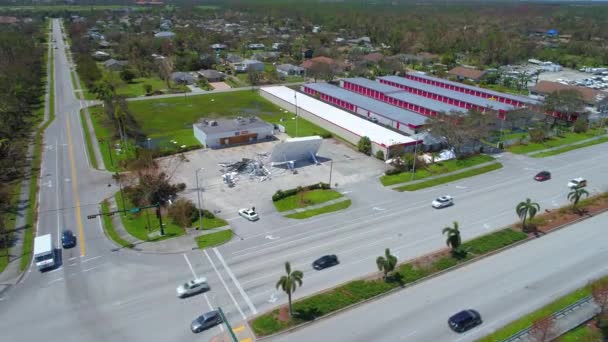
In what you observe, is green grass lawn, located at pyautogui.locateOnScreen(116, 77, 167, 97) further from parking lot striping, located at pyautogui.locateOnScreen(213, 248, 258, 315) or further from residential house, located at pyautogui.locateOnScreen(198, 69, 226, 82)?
parking lot striping, located at pyautogui.locateOnScreen(213, 248, 258, 315)

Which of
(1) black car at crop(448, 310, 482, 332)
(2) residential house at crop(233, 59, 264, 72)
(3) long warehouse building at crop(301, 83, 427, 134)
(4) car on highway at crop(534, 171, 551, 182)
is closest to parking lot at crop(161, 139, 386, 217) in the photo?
(3) long warehouse building at crop(301, 83, 427, 134)

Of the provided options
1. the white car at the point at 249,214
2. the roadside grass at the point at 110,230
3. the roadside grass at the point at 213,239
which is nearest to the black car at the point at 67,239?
the roadside grass at the point at 110,230

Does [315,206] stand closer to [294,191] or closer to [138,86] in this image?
[294,191]

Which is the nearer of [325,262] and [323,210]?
[325,262]

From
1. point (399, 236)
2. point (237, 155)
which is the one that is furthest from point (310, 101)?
point (399, 236)

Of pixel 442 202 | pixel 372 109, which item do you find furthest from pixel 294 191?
pixel 372 109

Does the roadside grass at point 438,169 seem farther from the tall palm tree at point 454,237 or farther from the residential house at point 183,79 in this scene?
the residential house at point 183,79
